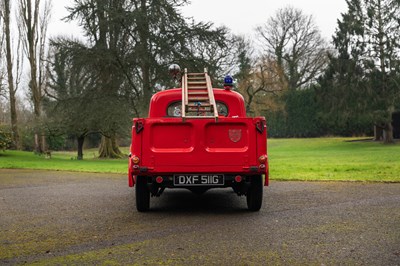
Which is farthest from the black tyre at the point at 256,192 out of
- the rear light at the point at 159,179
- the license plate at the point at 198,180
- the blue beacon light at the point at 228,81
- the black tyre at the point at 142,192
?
the blue beacon light at the point at 228,81

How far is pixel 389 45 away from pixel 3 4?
1126 inches

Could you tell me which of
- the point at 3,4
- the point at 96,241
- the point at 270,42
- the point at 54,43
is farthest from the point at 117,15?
the point at 270,42

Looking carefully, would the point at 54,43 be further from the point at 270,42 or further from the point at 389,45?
the point at 270,42

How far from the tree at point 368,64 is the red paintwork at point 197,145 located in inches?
1150

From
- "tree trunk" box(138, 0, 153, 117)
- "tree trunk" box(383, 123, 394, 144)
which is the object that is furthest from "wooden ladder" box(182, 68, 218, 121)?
"tree trunk" box(383, 123, 394, 144)

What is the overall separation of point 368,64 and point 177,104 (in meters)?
29.5

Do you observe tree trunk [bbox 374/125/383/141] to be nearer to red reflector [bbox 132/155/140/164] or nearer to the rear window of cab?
the rear window of cab

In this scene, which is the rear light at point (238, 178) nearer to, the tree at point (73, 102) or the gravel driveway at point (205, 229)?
the gravel driveway at point (205, 229)

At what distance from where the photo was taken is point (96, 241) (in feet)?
14.0

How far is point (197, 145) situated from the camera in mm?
5566

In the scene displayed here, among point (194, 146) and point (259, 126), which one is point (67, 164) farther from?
point (259, 126)

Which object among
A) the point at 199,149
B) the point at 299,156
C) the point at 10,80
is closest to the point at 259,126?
the point at 199,149

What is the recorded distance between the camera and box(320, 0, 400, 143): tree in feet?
106

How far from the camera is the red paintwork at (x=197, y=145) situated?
18.2 feet
